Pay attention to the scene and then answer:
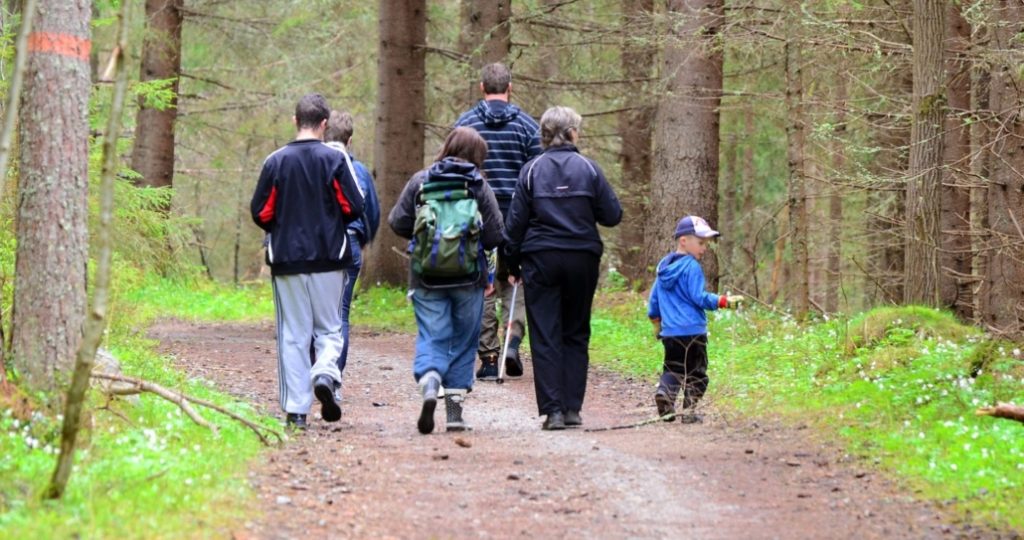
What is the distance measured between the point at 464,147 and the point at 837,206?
61.2 ft

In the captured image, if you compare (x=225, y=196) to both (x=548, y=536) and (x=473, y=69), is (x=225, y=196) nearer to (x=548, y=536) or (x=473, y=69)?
(x=473, y=69)

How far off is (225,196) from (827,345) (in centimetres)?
3101

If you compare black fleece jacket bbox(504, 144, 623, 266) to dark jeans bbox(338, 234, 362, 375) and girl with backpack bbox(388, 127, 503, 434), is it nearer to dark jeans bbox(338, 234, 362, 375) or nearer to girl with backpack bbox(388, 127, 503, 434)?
girl with backpack bbox(388, 127, 503, 434)

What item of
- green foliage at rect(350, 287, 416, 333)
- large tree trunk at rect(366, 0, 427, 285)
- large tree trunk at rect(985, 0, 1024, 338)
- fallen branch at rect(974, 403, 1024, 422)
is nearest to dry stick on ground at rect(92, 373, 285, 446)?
fallen branch at rect(974, 403, 1024, 422)

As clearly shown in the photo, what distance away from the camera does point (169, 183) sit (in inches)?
879

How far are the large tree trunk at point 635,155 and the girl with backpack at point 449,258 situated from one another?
1234 cm

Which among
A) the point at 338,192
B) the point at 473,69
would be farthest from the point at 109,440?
the point at 473,69

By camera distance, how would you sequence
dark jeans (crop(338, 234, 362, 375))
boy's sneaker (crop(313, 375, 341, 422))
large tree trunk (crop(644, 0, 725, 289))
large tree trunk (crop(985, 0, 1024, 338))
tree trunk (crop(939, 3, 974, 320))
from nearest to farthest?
1. boy's sneaker (crop(313, 375, 341, 422))
2. dark jeans (crop(338, 234, 362, 375))
3. large tree trunk (crop(985, 0, 1024, 338))
4. large tree trunk (crop(644, 0, 725, 289))
5. tree trunk (crop(939, 3, 974, 320))

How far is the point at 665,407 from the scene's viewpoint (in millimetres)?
8672

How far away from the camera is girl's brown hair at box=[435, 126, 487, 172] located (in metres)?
8.11

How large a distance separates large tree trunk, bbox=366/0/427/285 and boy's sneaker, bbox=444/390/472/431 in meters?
10.9

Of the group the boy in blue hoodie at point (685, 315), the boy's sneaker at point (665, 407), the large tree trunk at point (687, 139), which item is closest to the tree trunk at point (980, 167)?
the large tree trunk at point (687, 139)

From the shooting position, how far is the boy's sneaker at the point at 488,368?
36.0 ft

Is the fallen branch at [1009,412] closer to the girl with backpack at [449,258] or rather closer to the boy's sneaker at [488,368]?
the girl with backpack at [449,258]
